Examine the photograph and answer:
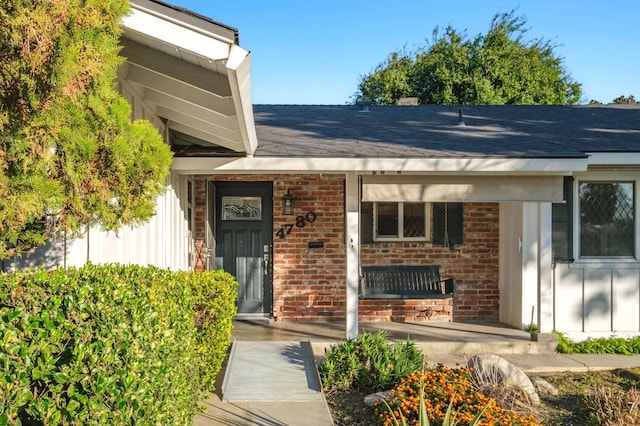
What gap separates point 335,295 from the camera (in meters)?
9.95

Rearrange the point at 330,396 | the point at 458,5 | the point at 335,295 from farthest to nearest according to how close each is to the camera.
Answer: the point at 458,5 < the point at 335,295 < the point at 330,396

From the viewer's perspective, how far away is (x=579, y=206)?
8.85 m

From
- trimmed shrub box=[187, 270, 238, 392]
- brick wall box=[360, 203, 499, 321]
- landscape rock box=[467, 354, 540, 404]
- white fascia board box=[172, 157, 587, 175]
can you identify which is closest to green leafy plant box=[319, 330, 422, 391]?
landscape rock box=[467, 354, 540, 404]

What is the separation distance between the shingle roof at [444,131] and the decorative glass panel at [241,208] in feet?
4.34

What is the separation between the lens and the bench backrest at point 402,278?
9.71 m

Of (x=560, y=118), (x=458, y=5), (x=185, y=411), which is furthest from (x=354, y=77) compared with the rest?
(x=185, y=411)

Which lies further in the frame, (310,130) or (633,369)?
(310,130)

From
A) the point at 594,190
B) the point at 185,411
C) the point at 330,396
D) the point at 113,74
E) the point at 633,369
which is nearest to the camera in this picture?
the point at 113,74

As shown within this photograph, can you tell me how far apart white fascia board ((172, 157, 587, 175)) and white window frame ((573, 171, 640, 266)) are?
4.62 ft

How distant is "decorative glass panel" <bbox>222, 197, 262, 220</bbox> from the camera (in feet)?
Answer: 33.1

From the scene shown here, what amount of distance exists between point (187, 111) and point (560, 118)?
23.5 ft

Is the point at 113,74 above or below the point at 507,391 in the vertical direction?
above

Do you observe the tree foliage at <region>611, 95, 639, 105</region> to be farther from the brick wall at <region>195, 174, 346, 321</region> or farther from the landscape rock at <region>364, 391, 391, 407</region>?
the landscape rock at <region>364, 391, 391, 407</region>

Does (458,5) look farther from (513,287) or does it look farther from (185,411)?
(185,411)
